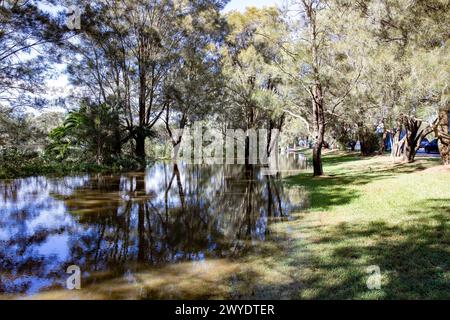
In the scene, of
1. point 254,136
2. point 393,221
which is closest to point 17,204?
point 393,221

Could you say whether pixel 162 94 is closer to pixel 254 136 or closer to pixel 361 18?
pixel 254 136

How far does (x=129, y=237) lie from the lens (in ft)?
21.5

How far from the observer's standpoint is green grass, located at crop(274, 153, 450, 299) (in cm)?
401

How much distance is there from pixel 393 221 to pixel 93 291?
5.56m

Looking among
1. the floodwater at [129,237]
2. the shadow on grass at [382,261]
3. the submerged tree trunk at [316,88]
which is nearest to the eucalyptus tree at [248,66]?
the submerged tree trunk at [316,88]

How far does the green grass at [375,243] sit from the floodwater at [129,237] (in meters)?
0.93

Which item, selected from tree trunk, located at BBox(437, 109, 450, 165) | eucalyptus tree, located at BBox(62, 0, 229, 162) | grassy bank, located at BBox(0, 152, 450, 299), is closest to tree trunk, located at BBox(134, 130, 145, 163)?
eucalyptus tree, located at BBox(62, 0, 229, 162)

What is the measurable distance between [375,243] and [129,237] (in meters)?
4.37

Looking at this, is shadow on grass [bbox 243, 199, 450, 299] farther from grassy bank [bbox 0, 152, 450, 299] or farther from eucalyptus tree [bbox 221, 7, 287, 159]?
eucalyptus tree [bbox 221, 7, 287, 159]

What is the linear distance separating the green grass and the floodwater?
3.05ft

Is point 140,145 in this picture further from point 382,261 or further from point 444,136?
point 382,261

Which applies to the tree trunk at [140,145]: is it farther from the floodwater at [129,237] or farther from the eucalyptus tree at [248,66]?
the floodwater at [129,237]

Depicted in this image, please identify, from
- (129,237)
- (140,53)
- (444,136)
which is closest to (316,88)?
(444,136)

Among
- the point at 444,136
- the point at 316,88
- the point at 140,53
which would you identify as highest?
the point at 140,53
